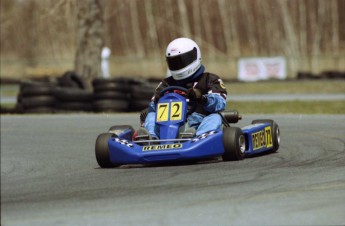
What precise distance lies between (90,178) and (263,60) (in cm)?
2595

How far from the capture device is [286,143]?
10.3 meters

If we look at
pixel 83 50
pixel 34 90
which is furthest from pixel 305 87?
pixel 34 90

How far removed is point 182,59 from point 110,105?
746cm

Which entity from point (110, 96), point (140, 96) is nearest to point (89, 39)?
point (110, 96)

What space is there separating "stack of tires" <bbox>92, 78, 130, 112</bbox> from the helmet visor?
23.5ft

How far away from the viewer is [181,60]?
29.2 ft

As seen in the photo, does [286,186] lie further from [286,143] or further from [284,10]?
[284,10]

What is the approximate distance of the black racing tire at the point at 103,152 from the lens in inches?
329

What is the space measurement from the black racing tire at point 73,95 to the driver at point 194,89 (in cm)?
741

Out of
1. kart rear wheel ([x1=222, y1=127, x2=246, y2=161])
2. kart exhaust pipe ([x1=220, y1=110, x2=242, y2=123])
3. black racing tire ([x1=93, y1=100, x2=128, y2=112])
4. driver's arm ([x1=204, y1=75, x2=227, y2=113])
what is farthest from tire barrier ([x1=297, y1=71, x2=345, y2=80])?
kart rear wheel ([x1=222, y1=127, x2=246, y2=161])

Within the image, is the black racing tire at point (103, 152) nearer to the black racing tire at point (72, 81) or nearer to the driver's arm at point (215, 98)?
the driver's arm at point (215, 98)

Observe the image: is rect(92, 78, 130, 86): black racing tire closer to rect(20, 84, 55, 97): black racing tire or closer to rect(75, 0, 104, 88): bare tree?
rect(20, 84, 55, 97): black racing tire

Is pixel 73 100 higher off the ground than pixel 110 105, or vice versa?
pixel 73 100

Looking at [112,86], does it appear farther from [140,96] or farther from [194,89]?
[194,89]
